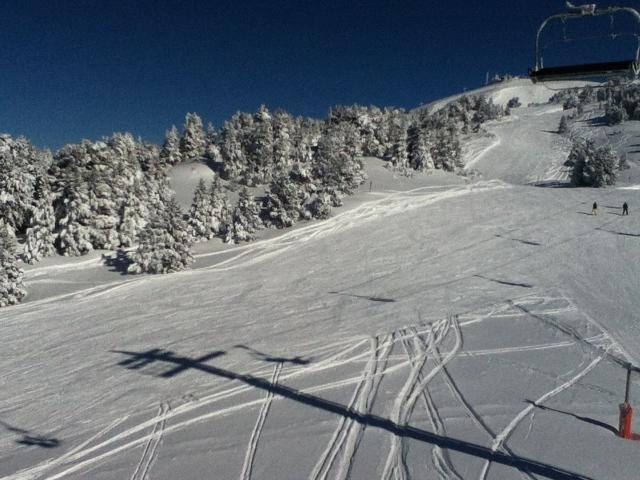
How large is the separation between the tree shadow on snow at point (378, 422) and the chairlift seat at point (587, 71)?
7276mm

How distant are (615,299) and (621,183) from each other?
136 feet

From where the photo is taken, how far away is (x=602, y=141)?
3108 inches

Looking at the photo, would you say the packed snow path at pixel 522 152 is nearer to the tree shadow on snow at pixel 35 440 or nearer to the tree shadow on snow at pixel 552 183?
the tree shadow on snow at pixel 552 183

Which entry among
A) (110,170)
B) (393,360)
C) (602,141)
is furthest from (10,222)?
(602,141)

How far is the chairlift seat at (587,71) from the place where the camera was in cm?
803

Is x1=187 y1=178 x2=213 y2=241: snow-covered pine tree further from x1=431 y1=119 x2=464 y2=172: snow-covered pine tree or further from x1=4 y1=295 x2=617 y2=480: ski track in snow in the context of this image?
x1=431 y1=119 x2=464 y2=172: snow-covered pine tree

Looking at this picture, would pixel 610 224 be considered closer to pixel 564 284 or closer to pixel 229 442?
pixel 564 284

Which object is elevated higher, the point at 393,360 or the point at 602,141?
the point at 602,141

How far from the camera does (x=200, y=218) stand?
39.7m

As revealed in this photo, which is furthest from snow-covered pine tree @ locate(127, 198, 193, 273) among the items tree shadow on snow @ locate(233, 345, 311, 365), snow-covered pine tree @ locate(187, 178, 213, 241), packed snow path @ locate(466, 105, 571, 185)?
packed snow path @ locate(466, 105, 571, 185)

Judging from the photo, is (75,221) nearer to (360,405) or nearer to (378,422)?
(360,405)

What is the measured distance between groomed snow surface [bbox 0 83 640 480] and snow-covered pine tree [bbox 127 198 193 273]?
1960 mm

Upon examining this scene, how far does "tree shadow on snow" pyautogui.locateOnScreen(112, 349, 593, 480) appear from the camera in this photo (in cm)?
697

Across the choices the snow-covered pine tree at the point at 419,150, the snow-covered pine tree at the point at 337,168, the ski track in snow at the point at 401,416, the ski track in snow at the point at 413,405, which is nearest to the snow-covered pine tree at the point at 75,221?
the snow-covered pine tree at the point at 337,168
